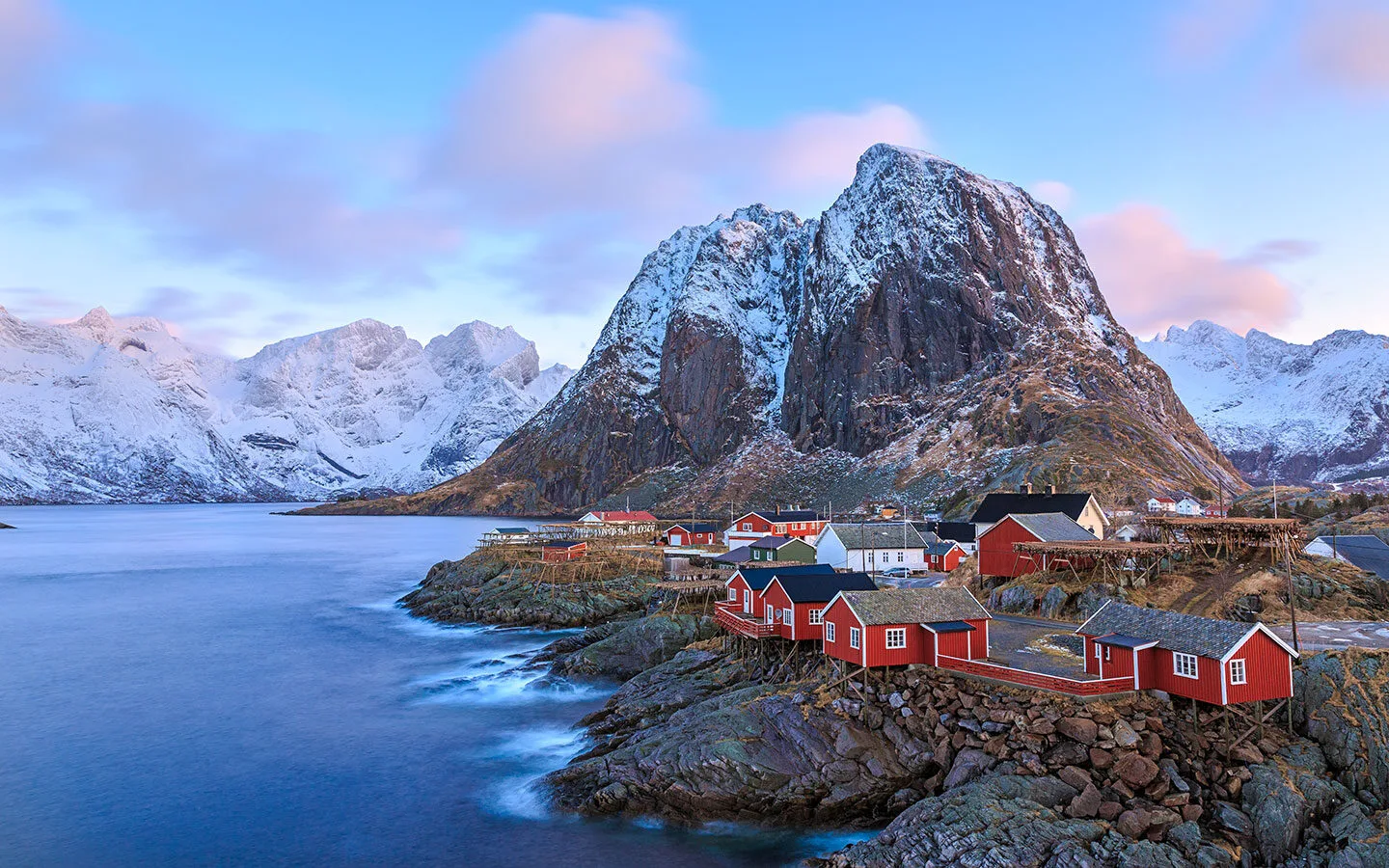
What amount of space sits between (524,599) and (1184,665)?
186 ft

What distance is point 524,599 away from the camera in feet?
248

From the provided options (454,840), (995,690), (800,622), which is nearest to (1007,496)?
(800,622)

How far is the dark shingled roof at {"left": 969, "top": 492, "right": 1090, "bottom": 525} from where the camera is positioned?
6762 centimetres

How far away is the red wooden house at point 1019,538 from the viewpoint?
54750mm

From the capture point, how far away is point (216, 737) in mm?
44250

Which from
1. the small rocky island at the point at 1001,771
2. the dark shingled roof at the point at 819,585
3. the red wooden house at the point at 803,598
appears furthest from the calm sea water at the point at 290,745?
the dark shingled roof at the point at 819,585

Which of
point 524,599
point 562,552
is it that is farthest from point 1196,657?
point 562,552

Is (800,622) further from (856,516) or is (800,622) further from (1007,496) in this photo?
(856,516)

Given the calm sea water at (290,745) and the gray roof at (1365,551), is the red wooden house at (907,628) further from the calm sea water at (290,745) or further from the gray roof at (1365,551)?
the gray roof at (1365,551)

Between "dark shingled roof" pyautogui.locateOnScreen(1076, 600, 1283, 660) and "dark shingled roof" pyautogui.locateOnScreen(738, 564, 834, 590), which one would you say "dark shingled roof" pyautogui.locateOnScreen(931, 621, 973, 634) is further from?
"dark shingled roof" pyautogui.locateOnScreen(738, 564, 834, 590)

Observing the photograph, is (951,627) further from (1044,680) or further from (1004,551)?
(1004,551)

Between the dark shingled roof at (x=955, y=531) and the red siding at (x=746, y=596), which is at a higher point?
the dark shingled roof at (x=955, y=531)

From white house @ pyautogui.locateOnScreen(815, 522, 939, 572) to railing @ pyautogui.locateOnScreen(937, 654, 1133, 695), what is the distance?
124ft

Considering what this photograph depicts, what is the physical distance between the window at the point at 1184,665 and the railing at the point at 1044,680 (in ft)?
4.92
